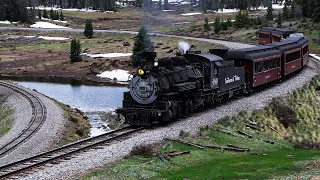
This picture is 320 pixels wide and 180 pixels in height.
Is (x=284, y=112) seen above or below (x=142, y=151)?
below

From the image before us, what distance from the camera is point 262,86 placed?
40.9m

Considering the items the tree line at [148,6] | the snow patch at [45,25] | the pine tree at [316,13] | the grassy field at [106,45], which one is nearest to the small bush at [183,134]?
the tree line at [148,6]

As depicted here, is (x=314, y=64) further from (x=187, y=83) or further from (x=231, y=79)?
(x=187, y=83)

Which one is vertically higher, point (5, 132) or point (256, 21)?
point (256, 21)

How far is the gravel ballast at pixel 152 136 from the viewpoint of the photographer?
17.8m

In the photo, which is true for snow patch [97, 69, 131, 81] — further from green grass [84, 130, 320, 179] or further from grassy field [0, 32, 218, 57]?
green grass [84, 130, 320, 179]

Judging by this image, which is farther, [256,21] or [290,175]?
[256,21]

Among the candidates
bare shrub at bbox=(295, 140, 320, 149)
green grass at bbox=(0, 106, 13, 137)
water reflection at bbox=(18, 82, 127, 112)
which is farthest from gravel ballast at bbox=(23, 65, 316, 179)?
water reflection at bbox=(18, 82, 127, 112)

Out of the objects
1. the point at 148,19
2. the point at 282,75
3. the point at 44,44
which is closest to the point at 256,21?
the point at 44,44

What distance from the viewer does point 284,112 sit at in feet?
102

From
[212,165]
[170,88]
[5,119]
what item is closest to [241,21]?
[5,119]

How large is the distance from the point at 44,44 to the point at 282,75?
2554 inches

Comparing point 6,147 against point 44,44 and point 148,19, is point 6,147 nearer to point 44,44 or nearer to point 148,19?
point 148,19

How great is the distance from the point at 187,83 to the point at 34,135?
29.6 ft
